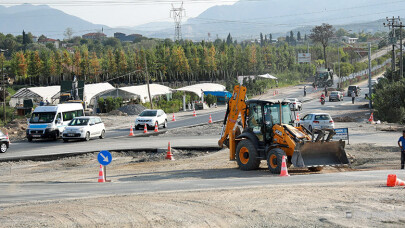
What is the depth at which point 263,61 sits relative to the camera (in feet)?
472

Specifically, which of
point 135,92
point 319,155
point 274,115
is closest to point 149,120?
point 274,115

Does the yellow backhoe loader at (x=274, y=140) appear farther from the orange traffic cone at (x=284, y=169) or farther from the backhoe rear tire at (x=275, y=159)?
the orange traffic cone at (x=284, y=169)

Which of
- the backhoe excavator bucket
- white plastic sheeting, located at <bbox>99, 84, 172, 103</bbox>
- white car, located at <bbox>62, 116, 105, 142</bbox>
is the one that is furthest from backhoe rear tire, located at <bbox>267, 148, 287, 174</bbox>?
white plastic sheeting, located at <bbox>99, 84, 172, 103</bbox>

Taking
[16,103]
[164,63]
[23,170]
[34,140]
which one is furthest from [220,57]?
[23,170]

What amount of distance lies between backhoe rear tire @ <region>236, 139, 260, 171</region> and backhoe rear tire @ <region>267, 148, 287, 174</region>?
0.66 metres

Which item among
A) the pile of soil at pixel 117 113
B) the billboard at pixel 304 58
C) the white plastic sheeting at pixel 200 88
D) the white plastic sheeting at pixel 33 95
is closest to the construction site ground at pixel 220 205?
the pile of soil at pixel 117 113

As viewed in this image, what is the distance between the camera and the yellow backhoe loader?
18875 millimetres

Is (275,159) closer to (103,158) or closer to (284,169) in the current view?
(284,169)

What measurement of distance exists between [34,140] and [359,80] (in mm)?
104336

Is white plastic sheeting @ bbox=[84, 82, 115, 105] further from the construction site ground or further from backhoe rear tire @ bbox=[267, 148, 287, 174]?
backhoe rear tire @ bbox=[267, 148, 287, 174]

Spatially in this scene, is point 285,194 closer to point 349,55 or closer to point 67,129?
point 67,129

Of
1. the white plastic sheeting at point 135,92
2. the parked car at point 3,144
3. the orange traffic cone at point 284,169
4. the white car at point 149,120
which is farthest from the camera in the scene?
the white plastic sheeting at point 135,92

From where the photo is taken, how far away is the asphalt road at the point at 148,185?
52.2 ft

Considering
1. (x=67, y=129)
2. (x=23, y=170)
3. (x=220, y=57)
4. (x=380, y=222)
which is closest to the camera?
(x=380, y=222)
